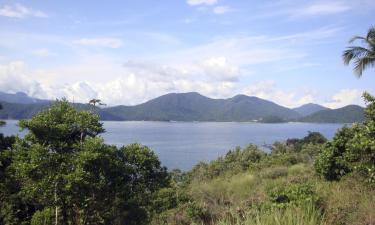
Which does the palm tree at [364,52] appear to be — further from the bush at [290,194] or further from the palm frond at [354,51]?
the bush at [290,194]

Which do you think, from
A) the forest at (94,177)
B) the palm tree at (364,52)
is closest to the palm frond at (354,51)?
the palm tree at (364,52)

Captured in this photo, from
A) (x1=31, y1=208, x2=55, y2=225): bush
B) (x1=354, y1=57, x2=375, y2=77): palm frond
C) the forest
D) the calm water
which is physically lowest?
the calm water

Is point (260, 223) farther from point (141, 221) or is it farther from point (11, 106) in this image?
point (11, 106)

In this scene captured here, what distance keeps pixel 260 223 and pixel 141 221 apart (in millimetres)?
6566

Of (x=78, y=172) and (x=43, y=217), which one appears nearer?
(x=78, y=172)

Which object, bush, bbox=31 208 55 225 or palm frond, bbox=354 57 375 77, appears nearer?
bush, bbox=31 208 55 225

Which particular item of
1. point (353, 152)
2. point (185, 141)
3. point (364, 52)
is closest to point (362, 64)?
point (364, 52)

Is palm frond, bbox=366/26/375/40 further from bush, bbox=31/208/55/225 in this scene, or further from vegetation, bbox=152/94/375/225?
bush, bbox=31/208/55/225

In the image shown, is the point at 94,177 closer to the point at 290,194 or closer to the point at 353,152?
the point at 290,194

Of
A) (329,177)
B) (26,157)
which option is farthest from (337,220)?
(26,157)

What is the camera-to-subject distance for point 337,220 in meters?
5.52

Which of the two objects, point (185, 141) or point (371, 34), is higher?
point (371, 34)

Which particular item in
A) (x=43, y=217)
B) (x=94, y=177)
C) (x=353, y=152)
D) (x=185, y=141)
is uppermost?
(x=353, y=152)

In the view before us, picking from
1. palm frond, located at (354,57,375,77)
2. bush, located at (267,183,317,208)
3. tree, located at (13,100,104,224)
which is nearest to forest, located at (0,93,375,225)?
tree, located at (13,100,104,224)
